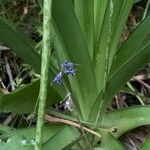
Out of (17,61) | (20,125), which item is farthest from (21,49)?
(17,61)

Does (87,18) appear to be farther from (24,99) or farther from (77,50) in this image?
(24,99)

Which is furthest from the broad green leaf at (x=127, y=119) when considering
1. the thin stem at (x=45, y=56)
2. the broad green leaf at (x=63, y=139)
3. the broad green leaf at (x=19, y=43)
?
the thin stem at (x=45, y=56)

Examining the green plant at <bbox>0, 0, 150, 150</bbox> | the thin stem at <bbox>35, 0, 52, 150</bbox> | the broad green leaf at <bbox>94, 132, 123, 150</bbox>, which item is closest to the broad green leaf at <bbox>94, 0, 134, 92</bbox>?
the green plant at <bbox>0, 0, 150, 150</bbox>

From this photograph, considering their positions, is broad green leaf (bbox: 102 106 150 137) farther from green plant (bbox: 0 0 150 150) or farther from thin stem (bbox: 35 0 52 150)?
thin stem (bbox: 35 0 52 150)

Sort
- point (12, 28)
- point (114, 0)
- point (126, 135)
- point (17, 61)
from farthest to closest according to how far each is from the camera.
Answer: point (17, 61), point (126, 135), point (114, 0), point (12, 28)

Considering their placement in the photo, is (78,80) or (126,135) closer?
(78,80)

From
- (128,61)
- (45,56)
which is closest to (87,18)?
(128,61)

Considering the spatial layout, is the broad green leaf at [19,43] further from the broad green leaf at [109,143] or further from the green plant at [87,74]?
the broad green leaf at [109,143]

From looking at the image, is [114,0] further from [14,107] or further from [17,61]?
[17,61]
